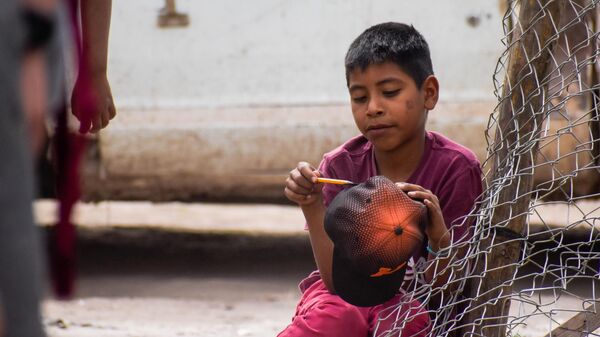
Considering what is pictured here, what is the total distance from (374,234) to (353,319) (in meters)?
0.34

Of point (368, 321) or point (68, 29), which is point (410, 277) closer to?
point (368, 321)

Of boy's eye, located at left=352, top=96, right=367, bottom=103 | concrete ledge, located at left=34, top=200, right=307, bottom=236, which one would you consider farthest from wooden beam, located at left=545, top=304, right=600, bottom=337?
concrete ledge, located at left=34, top=200, right=307, bottom=236

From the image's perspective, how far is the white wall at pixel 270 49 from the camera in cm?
511

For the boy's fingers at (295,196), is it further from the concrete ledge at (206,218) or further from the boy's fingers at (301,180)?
the concrete ledge at (206,218)

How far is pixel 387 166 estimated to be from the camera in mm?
3039

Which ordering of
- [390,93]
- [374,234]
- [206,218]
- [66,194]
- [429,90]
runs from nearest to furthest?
[66,194] < [374,234] < [390,93] < [429,90] < [206,218]

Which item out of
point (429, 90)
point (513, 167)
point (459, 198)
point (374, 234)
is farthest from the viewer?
point (429, 90)

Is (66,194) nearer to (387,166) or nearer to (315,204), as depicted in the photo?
(315,204)

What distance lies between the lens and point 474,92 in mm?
5203

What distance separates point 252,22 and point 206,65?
33 centimetres

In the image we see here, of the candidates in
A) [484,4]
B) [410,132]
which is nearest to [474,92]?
[484,4]

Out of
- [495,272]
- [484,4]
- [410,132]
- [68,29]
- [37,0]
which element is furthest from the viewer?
[484,4]

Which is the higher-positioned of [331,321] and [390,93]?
[390,93]

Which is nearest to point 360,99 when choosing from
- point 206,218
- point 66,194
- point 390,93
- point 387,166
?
point 390,93
